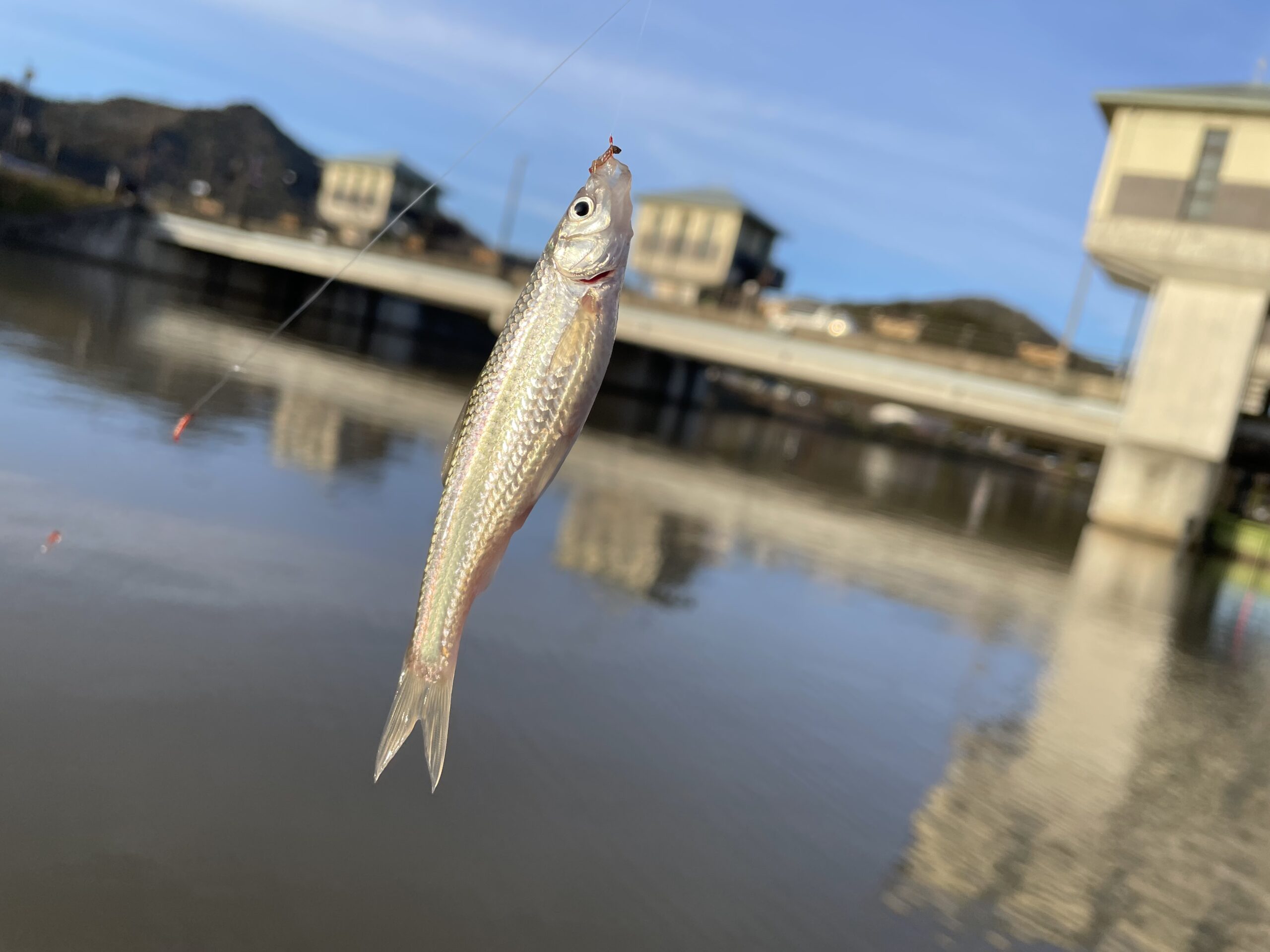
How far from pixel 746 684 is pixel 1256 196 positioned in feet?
83.9

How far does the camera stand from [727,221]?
68.5 meters

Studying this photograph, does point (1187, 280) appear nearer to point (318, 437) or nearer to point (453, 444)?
point (318, 437)

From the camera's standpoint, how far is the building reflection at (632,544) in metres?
10.4

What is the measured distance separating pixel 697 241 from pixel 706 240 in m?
0.78

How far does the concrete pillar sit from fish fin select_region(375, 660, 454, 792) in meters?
27.7

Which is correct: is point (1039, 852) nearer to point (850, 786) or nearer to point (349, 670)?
point (850, 786)

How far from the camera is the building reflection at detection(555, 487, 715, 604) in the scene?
10.4 metres

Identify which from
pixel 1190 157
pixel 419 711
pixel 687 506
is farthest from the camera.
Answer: pixel 1190 157

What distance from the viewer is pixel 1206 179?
26.7 meters

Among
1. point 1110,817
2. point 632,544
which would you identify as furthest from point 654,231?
point 1110,817

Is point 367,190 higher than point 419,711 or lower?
higher

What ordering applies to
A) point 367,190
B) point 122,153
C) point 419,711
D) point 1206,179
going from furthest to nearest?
point 122,153, point 367,190, point 1206,179, point 419,711

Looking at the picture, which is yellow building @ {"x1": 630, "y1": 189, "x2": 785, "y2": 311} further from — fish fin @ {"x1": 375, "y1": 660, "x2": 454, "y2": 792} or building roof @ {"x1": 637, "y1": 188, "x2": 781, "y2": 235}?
fish fin @ {"x1": 375, "y1": 660, "x2": 454, "y2": 792}

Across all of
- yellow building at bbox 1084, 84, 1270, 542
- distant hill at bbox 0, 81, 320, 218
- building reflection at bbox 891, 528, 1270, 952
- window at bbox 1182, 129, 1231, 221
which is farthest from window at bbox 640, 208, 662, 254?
building reflection at bbox 891, 528, 1270, 952
